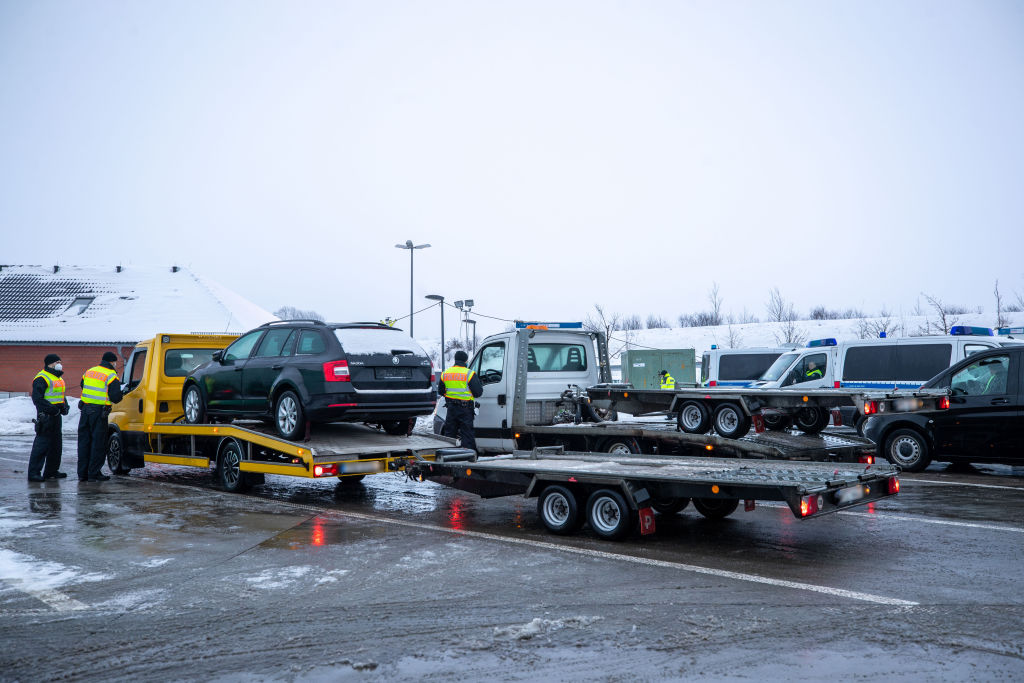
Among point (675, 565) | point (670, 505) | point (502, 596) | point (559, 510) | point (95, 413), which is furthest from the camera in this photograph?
point (95, 413)

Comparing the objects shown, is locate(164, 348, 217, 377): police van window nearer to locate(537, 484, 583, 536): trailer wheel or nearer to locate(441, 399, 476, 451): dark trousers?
locate(441, 399, 476, 451): dark trousers

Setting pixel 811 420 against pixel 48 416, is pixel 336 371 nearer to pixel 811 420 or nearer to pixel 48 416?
pixel 48 416

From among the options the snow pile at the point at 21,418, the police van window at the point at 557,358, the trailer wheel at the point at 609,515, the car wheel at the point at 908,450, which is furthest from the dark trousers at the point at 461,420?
the snow pile at the point at 21,418

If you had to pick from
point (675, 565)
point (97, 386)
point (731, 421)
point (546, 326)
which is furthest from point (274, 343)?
point (675, 565)

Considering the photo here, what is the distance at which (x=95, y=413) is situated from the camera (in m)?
11.8

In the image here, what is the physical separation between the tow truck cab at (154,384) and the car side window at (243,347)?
119 cm

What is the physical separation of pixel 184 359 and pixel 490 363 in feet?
15.2

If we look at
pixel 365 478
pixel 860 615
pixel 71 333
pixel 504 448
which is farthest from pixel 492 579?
pixel 71 333

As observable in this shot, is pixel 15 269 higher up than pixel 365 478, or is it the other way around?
pixel 15 269

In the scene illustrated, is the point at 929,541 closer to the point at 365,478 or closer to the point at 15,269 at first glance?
the point at 365,478

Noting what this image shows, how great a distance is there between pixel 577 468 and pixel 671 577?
6.81 ft

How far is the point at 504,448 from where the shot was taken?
38.5 ft

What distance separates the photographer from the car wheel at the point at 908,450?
12203 mm

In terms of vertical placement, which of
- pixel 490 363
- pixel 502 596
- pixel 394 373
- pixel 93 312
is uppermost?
pixel 93 312
